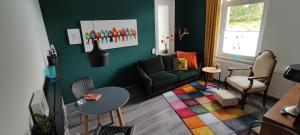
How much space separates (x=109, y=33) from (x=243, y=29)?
305 centimetres

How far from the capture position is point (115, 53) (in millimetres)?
3441

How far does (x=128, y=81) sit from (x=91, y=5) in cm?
196

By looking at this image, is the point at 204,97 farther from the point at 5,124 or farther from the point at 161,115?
the point at 5,124

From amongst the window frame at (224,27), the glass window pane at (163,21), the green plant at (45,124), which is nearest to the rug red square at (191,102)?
the window frame at (224,27)

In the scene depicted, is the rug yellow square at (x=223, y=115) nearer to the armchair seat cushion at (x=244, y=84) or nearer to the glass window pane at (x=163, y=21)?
the armchair seat cushion at (x=244, y=84)

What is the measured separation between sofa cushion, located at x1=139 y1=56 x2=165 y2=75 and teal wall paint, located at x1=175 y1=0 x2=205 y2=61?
1.11 metres

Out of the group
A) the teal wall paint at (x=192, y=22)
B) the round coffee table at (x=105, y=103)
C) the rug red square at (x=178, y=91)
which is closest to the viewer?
the round coffee table at (x=105, y=103)

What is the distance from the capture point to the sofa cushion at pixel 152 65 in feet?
11.8

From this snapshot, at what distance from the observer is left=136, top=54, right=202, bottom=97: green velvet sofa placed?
3.24m

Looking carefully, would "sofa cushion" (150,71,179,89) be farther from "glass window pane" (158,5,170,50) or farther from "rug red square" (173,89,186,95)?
"glass window pane" (158,5,170,50)

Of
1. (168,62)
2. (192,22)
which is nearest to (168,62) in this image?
(168,62)

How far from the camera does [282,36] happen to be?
8.65ft

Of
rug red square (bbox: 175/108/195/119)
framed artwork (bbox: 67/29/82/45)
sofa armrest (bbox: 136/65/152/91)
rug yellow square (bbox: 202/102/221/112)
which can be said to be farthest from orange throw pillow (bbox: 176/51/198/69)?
framed artwork (bbox: 67/29/82/45)

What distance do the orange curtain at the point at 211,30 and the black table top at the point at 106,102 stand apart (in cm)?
270
